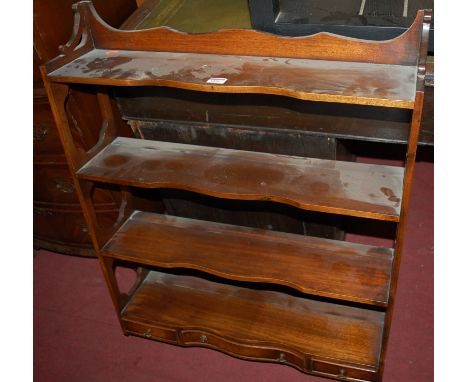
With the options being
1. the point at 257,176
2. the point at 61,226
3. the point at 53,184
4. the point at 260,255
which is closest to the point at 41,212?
the point at 61,226

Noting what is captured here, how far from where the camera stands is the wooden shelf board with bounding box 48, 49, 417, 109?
1.31 metres

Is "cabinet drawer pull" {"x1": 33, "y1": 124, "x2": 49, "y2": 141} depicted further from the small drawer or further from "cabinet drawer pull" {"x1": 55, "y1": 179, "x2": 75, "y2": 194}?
the small drawer

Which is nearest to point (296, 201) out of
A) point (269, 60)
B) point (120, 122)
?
point (269, 60)

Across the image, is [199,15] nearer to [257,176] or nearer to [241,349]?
[257,176]

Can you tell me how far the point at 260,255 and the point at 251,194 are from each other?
1.37 ft

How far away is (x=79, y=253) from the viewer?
2680 mm

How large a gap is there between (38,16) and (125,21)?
20.5 inches

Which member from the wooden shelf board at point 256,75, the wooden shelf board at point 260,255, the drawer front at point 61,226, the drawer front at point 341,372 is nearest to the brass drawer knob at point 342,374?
the drawer front at point 341,372

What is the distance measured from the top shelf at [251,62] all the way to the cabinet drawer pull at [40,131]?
23.0 inches

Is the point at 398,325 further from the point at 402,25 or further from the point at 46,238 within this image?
the point at 46,238

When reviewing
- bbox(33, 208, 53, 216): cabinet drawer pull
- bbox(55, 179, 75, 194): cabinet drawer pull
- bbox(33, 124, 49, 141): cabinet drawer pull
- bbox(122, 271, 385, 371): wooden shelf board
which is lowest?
bbox(122, 271, 385, 371): wooden shelf board

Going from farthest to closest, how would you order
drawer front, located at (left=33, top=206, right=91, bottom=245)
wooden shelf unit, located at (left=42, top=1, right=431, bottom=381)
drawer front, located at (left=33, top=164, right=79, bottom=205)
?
drawer front, located at (left=33, top=206, right=91, bottom=245)
drawer front, located at (left=33, top=164, right=79, bottom=205)
wooden shelf unit, located at (left=42, top=1, right=431, bottom=381)

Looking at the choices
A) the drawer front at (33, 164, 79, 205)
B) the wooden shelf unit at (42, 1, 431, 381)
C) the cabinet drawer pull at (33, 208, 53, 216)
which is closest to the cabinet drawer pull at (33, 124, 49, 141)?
the drawer front at (33, 164, 79, 205)

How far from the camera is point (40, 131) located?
2191mm
